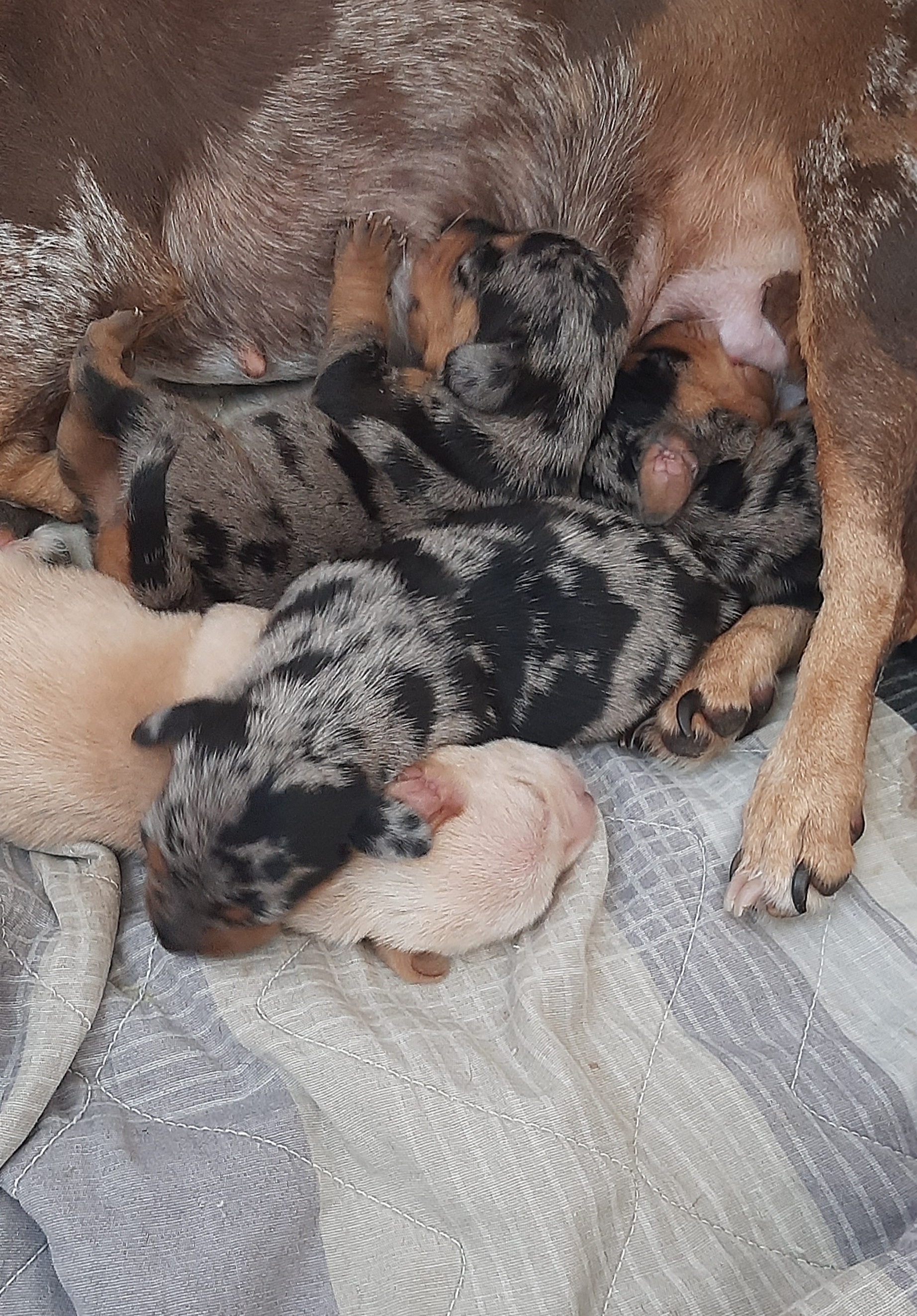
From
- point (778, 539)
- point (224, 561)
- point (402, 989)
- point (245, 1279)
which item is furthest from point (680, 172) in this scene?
point (245, 1279)

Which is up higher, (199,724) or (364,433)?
(364,433)

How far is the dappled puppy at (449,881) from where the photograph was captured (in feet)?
6.73

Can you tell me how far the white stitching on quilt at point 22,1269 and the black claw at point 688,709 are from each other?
1455 millimetres

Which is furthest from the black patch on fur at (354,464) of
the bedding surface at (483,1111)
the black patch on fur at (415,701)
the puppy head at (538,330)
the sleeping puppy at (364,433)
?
the bedding surface at (483,1111)

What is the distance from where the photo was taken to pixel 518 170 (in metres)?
2.65

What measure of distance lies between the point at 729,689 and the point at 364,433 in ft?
3.06

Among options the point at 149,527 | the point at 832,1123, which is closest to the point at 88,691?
the point at 149,527

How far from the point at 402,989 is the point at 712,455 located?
132 cm

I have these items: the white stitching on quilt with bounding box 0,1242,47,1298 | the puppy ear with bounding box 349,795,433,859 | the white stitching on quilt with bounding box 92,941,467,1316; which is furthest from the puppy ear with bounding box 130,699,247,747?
the white stitching on quilt with bounding box 0,1242,47,1298

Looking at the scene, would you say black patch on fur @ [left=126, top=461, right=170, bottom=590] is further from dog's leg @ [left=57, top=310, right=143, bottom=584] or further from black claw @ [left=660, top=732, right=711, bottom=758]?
black claw @ [left=660, top=732, right=711, bottom=758]

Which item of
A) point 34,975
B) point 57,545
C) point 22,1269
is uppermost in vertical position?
point 57,545

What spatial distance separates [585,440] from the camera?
2529 mm

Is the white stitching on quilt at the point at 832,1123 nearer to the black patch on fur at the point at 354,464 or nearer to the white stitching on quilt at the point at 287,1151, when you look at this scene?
the white stitching on quilt at the point at 287,1151

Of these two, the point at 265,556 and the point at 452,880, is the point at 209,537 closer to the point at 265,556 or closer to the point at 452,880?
the point at 265,556
